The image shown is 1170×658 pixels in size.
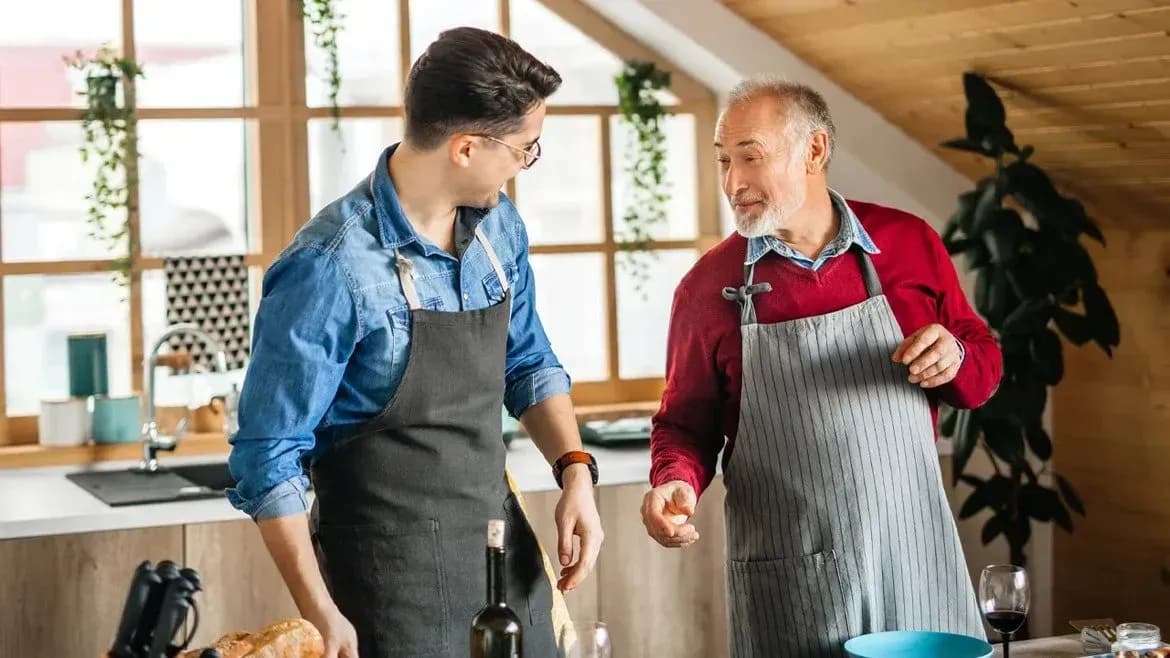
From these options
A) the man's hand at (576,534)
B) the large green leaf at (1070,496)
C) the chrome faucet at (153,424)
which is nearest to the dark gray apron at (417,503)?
the man's hand at (576,534)

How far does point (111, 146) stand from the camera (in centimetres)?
429

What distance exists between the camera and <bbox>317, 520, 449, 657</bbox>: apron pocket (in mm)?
2268

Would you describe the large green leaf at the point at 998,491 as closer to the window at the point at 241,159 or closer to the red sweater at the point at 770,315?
Result: the window at the point at 241,159

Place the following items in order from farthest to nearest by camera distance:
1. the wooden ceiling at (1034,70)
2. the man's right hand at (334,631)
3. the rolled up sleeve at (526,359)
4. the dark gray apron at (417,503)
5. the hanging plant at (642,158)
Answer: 1. the hanging plant at (642,158)
2. the wooden ceiling at (1034,70)
3. the rolled up sleeve at (526,359)
4. the dark gray apron at (417,503)
5. the man's right hand at (334,631)

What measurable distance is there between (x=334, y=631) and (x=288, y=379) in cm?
35

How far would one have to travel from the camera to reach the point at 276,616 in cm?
368

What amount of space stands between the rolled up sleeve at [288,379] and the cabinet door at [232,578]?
1551 mm

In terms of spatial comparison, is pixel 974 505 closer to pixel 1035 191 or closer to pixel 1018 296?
pixel 1018 296

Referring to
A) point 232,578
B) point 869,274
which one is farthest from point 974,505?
point 232,578

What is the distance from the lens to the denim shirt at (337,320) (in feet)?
6.79

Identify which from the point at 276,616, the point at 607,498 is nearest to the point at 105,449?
the point at 276,616

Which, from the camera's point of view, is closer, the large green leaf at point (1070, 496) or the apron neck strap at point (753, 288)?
the apron neck strap at point (753, 288)

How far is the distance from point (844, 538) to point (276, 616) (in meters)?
1.66

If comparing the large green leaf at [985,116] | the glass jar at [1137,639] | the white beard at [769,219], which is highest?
the large green leaf at [985,116]
